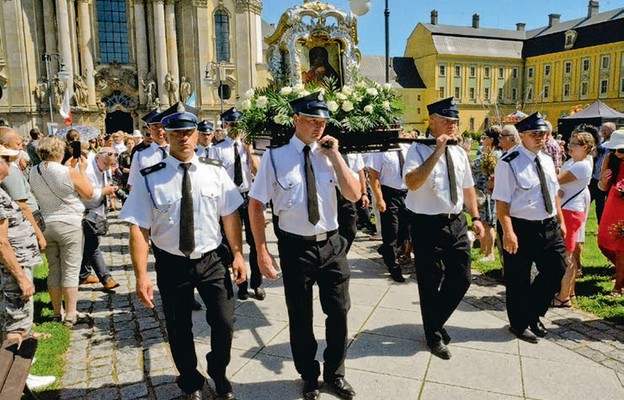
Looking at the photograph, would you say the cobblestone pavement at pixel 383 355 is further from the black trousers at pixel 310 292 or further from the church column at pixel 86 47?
the church column at pixel 86 47

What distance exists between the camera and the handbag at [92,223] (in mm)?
6742

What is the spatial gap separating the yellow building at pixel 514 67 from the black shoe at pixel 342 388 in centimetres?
6217

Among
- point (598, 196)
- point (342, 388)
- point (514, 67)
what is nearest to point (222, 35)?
point (598, 196)

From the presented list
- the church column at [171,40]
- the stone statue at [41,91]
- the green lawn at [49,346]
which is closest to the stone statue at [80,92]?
the stone statue at [41,91]

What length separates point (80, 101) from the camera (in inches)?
1428

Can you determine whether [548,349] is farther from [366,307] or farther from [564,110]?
[564,110]

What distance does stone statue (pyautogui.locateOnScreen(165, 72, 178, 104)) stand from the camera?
125ft

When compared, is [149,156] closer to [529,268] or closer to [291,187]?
[291,187]

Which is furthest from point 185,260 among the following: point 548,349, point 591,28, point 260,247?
point 591,28

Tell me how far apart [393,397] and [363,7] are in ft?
27.9

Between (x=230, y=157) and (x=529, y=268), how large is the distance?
421cm

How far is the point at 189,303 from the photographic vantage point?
3.76 metres

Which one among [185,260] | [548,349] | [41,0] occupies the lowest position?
[548,349]

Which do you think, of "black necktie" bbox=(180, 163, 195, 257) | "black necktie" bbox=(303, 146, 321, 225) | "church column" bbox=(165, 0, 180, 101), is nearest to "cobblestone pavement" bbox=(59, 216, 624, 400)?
"black necktie" bbox=(180, 163, 195, 257)
